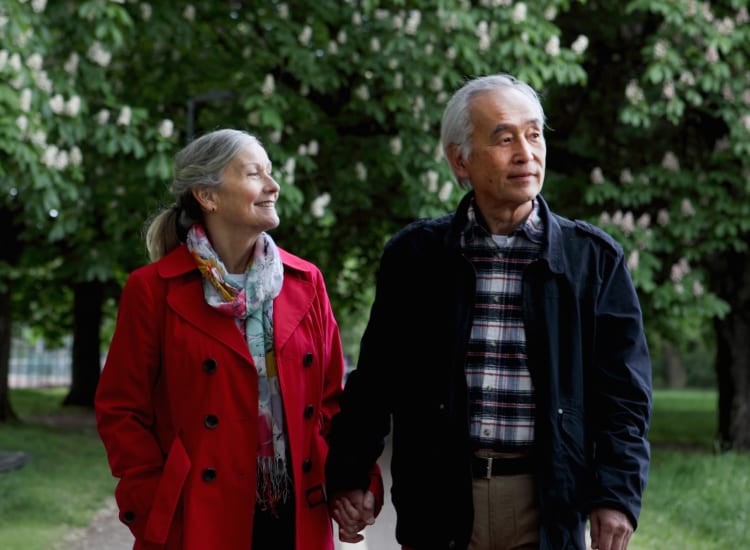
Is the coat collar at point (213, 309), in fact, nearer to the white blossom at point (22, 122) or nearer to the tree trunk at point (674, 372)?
the white blossom at point (22, 122)

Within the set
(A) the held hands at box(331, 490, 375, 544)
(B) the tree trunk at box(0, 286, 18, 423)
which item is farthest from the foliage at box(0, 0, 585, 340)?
(A) the held hands at box(331, 490, 375, 544)

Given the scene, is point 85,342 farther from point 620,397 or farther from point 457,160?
point 620,397

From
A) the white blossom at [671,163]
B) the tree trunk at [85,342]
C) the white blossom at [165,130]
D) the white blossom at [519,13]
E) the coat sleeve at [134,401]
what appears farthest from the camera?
the tree trunk at [85,342]

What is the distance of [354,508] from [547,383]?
791 mm

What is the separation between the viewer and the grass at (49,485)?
776cm

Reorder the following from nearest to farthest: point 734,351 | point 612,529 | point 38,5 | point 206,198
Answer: point 612,529
point 206,198
point 38,5
point 734,351

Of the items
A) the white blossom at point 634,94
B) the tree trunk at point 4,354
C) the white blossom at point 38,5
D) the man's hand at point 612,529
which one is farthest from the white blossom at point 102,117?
the man's hand at point 612,529

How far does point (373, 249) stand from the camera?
14438mm

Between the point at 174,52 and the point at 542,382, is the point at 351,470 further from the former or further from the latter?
the point at 174,52

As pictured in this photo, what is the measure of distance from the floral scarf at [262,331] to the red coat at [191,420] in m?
0.04

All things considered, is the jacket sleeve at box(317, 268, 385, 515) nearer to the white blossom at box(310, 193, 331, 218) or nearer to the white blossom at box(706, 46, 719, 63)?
the white blossom at box(310, 193, 331, 218)


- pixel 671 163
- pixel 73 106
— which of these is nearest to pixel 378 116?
pixel 73 106

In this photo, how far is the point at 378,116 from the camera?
1104 cm

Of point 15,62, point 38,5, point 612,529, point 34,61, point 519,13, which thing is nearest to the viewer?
point 612,529
